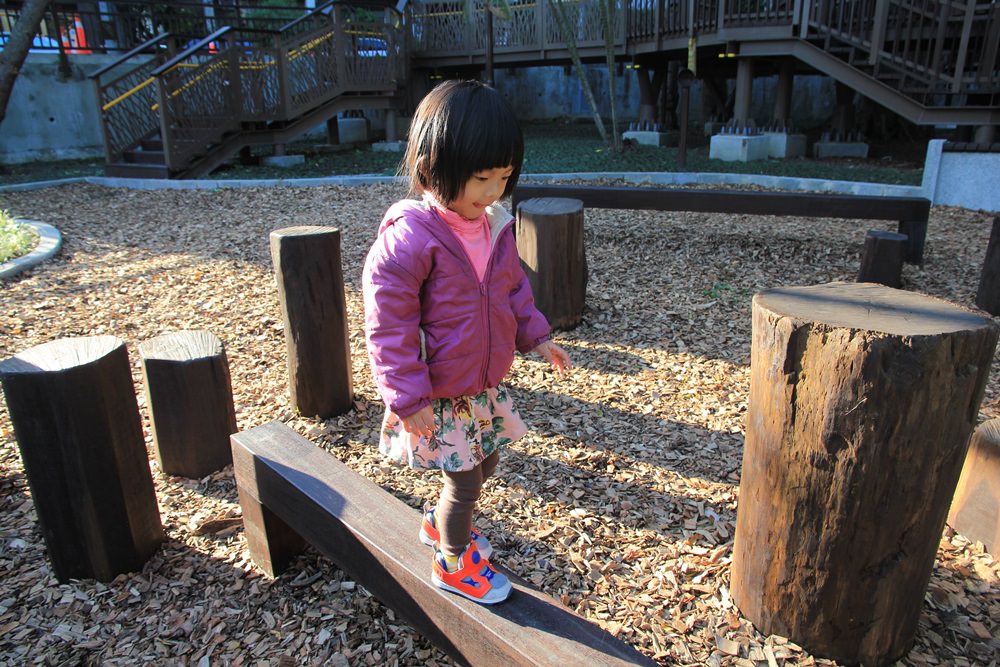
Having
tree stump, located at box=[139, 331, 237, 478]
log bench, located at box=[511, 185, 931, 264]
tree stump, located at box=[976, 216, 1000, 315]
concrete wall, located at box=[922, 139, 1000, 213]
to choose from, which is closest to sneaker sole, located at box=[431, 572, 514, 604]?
tree stump, located at box=[139, 331, 237, 478]

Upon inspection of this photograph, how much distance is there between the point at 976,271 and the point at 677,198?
2531 mm

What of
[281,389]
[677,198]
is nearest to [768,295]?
[281,389]

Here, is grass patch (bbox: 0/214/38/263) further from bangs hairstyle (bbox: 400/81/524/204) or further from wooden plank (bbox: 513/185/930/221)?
Answer: bangs hairstyle (bbox: 400/81/524/204)

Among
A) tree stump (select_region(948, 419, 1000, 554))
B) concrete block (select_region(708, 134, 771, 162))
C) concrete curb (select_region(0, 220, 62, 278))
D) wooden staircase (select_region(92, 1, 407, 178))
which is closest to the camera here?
tree stump (select_region(948, 419, 1000, 554))

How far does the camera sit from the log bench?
18.2 ft

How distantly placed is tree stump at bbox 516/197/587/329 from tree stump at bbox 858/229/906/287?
2.24m

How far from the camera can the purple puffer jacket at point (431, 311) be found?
5.33ft

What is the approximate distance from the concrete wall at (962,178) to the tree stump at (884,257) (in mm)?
3701

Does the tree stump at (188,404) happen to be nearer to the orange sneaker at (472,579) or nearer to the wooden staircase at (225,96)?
the orange sneaker at (472,579)

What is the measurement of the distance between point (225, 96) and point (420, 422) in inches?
434

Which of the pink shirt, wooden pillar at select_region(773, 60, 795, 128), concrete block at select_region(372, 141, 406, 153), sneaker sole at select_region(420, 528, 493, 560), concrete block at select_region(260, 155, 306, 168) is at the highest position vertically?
wooden pillar at select_region(773, 60, 795, 128)

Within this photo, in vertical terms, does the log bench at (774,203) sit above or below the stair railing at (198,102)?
below

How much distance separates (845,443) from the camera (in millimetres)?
1698

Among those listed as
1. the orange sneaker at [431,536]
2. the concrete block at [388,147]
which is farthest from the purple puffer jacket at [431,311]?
the concrete block at [388,147]
